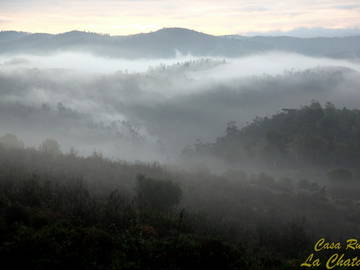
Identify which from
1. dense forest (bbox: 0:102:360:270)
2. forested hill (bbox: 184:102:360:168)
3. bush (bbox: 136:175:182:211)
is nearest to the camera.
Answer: dense forest (bbox: 0:102:360:270)

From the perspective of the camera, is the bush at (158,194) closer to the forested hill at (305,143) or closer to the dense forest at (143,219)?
the dense forest at (143,219)

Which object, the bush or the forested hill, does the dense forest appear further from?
the forested hill

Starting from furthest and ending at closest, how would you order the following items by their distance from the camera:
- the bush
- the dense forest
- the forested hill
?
1. the forested hill
2. the bush
3. the dense forest

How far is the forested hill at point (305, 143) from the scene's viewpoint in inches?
2640

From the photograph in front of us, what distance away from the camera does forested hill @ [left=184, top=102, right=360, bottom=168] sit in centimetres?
6706

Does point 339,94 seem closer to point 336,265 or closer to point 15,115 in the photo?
point 15,115

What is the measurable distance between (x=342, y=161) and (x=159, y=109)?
141 meters

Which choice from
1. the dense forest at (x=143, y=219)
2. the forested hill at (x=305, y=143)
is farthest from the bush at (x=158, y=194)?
the forested hill at (x=305, y=143)

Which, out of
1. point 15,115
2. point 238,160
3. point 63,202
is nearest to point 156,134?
point 15,115

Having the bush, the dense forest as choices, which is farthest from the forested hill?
the bush

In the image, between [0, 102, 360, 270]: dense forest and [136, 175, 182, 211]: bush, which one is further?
[136, 175, 182, 211]: bush

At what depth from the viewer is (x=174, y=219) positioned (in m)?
9.79

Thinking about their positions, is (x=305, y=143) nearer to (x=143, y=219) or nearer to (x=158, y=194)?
(x=158, y=194)

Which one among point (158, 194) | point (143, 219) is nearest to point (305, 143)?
point (158, 194)
